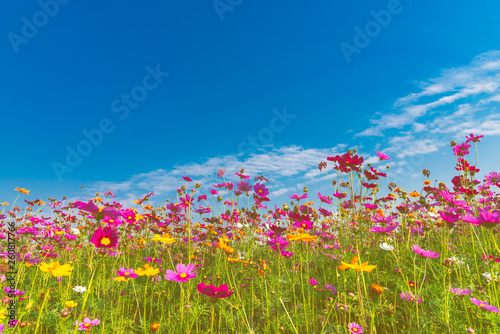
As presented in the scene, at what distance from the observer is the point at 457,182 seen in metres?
3.09

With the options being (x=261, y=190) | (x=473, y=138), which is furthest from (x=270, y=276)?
(x=473, y=138)

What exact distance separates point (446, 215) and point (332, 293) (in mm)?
1046

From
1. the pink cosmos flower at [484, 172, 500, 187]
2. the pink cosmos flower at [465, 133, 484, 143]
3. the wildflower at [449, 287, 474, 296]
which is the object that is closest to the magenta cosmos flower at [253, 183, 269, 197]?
the wildflower at [449, 287, 474, 296]

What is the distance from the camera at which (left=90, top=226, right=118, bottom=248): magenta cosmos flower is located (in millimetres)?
1414

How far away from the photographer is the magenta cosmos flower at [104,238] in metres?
1.41

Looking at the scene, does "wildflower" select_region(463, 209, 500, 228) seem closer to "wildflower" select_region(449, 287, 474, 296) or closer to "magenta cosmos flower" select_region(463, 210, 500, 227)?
"magenta cosmos flower" select_region(463, 210, 500, 227)

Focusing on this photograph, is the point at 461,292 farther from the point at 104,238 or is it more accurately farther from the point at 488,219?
the point at 104,238

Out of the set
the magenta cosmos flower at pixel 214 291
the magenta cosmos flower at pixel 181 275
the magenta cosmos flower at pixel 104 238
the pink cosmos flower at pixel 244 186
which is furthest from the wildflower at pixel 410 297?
the pink cosmos flower at pixel 244 186

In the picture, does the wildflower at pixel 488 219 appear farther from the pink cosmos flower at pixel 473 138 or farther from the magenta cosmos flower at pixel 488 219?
the pink cosmos flower at pixel 473 138

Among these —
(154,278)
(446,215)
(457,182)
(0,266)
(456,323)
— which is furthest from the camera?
(457,182)

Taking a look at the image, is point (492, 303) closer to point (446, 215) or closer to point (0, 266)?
point (446, 215)

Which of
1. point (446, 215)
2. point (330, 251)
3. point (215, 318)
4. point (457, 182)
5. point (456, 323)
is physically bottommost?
point (215, 318)

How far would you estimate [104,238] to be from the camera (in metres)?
1.48

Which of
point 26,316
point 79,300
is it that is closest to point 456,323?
point 79,300
